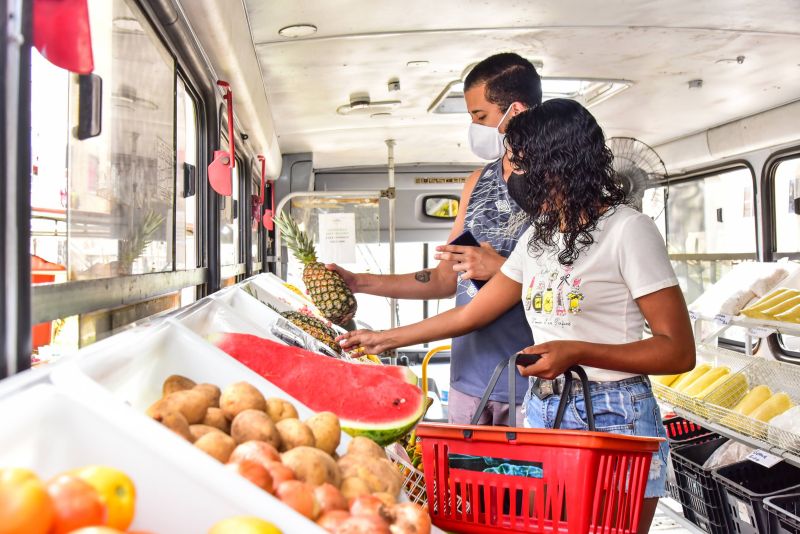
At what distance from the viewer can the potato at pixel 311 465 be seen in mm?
754

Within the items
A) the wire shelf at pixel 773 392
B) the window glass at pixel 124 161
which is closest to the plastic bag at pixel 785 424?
the wire shelf at pixel 773 392

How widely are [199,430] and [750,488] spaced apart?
357cm

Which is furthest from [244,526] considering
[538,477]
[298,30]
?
[298,30]

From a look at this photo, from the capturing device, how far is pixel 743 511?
10.9ft

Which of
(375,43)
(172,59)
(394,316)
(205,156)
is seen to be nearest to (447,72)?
(375,43)

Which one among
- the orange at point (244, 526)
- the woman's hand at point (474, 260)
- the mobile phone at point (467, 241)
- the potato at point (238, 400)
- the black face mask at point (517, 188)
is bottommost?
the orange at point (244, 526)

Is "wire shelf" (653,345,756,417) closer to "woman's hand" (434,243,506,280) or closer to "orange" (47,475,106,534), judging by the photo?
"woman's hand" (434,243,506,280)

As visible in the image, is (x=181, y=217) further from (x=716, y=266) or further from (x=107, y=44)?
(x=716, y=266)

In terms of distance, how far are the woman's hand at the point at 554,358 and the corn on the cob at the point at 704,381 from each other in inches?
105

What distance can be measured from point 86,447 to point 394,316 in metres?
5.67

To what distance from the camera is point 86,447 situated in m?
0.66

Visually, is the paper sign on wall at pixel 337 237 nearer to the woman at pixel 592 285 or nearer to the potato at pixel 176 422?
the woman at pixel 592 285

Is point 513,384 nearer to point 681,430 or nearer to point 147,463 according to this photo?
point 147,463

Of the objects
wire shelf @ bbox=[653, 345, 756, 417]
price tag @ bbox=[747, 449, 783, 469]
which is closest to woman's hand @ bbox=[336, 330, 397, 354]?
price tag @ bbox=[747, 449, 783, 469]
